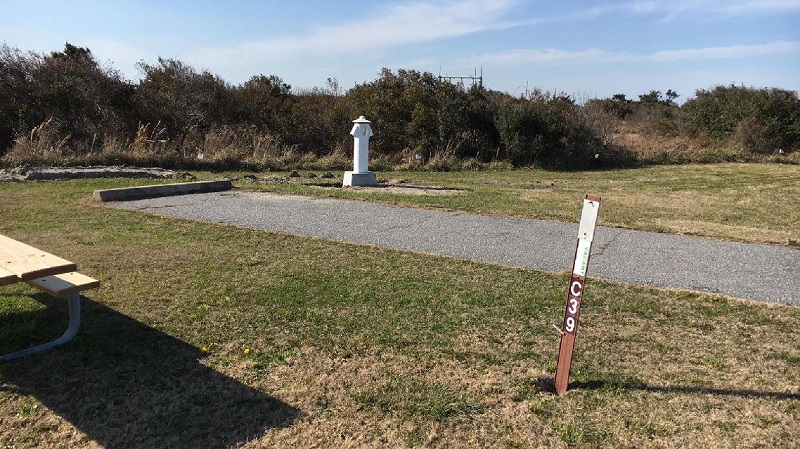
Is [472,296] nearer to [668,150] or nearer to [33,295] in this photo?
[33,295]

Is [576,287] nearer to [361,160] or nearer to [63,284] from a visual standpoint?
[63,284]

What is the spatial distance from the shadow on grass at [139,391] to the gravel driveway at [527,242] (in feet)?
12.0

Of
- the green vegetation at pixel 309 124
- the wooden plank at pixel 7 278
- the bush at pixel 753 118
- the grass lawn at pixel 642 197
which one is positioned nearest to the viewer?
the wooden plank at pixel 7 278

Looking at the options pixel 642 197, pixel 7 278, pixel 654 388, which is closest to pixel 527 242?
pixel 654 388

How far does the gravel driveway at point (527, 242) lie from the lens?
5926 millimetres

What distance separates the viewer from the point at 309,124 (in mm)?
21641

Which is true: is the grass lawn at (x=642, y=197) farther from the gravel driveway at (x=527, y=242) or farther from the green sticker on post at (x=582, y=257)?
the green sticker on post at (x=582, y=257)

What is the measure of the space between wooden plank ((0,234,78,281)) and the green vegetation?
12438 millimetres

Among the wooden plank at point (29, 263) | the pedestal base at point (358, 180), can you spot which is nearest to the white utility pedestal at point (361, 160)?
the pedestal base at point (358, 180)

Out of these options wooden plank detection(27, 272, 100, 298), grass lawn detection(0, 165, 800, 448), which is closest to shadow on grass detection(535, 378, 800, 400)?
grass lawn detection(0, 165, 800, 448)

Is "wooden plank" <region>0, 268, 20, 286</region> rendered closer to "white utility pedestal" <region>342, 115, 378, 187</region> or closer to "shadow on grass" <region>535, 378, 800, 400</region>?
"shadow on grass" <region>535, 378, 800, 400</region>

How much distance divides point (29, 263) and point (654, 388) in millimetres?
3758

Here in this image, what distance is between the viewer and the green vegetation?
17.2m

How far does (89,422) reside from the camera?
2.94 meters
